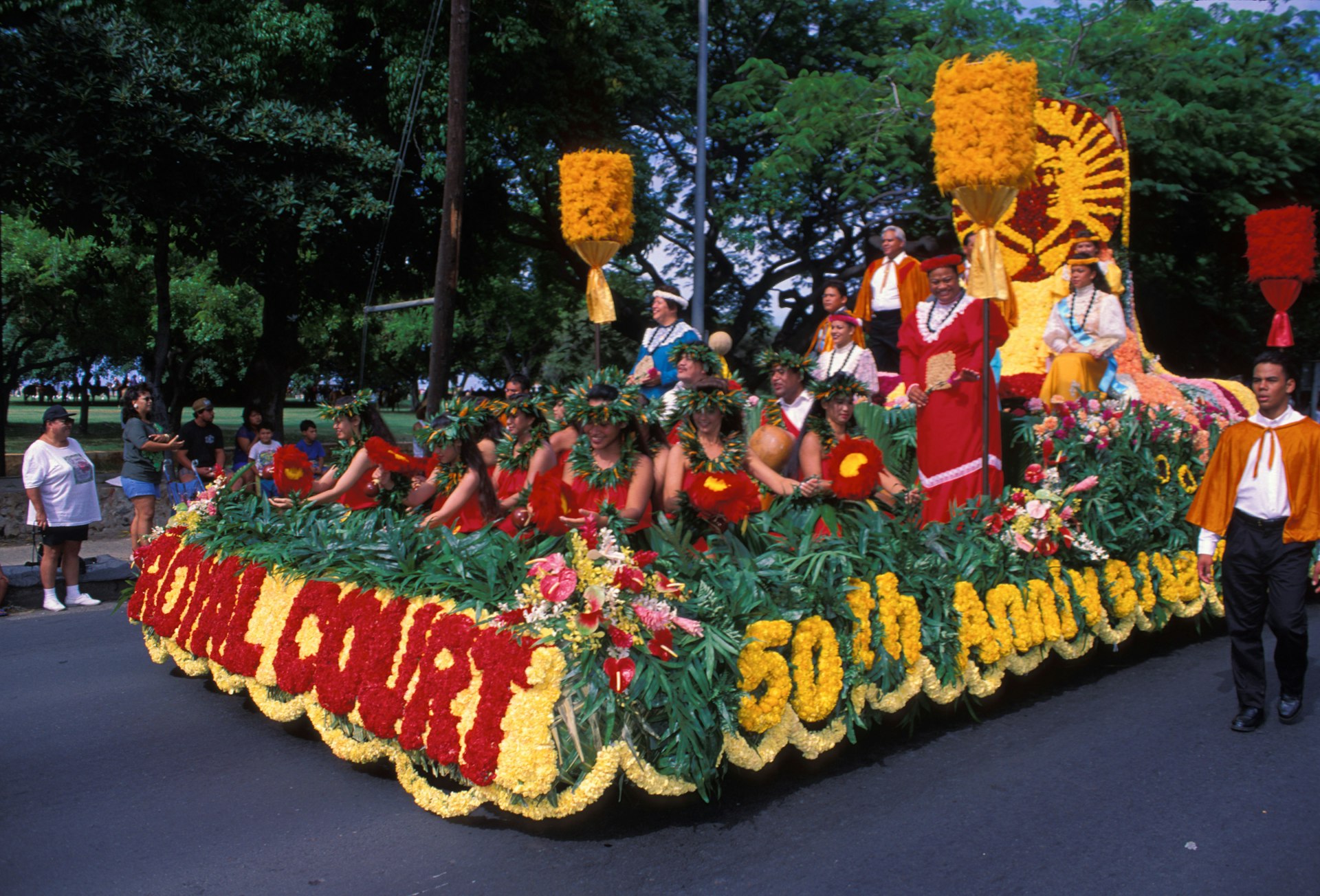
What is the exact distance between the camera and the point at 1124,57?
Answer: 53.6 ft

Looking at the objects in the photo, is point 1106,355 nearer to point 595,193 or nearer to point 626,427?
point 595,193

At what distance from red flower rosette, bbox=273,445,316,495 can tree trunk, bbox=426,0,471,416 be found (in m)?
4.86

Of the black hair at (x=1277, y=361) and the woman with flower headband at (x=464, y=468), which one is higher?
the black hair at (x=1277, y=361)

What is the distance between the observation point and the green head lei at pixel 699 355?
6617 millimetres

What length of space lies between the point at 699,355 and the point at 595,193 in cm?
233

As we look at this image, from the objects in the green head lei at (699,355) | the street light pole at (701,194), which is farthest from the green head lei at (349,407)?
the street light pole at (701,194)

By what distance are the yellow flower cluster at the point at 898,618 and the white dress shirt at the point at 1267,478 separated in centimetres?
174

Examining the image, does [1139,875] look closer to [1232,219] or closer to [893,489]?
[893,489]

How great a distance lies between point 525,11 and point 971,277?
1166 centimetres

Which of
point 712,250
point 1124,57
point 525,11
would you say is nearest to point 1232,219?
point 1124,57

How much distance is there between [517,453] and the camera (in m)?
5.46

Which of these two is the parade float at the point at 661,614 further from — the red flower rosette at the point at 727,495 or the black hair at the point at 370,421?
the black hair at the point at 370,421

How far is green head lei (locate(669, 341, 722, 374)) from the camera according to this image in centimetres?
662

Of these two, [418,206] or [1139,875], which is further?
[418,206]
